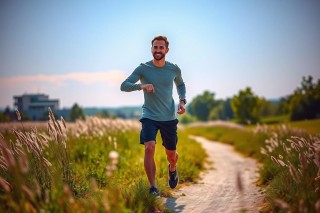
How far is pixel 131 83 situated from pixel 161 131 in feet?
3.24

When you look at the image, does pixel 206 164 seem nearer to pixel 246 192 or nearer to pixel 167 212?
pixel 246 192

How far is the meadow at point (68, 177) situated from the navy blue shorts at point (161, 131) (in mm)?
692

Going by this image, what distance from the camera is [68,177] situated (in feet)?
17.7

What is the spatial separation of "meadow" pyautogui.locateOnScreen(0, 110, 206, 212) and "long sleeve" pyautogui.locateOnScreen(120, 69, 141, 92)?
3.74ft

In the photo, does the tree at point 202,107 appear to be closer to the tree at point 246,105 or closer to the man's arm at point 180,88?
the tree at point 246,105

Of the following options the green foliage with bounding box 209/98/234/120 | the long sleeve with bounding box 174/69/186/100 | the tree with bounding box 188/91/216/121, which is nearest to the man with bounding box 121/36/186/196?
the long sleeve with bounding box 174/69/186/100

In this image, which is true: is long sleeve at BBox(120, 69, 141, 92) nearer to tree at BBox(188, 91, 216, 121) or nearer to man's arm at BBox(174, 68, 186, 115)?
man's arm at BBox(174, 68, 186, 115)

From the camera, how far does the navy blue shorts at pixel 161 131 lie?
5.62m

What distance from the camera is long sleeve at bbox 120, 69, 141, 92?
216 inches

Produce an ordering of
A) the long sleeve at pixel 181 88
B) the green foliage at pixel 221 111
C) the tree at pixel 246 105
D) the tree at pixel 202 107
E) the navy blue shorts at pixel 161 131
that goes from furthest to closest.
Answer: the tree at pixel 202 107 → the green foliage at pixel 221 111 → the tree at pixel 246 105 → the long sleeve at pixel 181 88 → the navy blue shorts at pixel 161 131

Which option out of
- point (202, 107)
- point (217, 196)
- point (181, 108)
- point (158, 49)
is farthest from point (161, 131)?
point (202, 107)

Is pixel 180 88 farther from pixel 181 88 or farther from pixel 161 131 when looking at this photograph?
pixel 161 131

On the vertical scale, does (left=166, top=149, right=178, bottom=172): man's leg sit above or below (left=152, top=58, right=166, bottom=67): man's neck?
below

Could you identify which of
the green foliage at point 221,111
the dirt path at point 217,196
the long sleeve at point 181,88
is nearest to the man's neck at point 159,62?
the long sleeve at point 181,88
